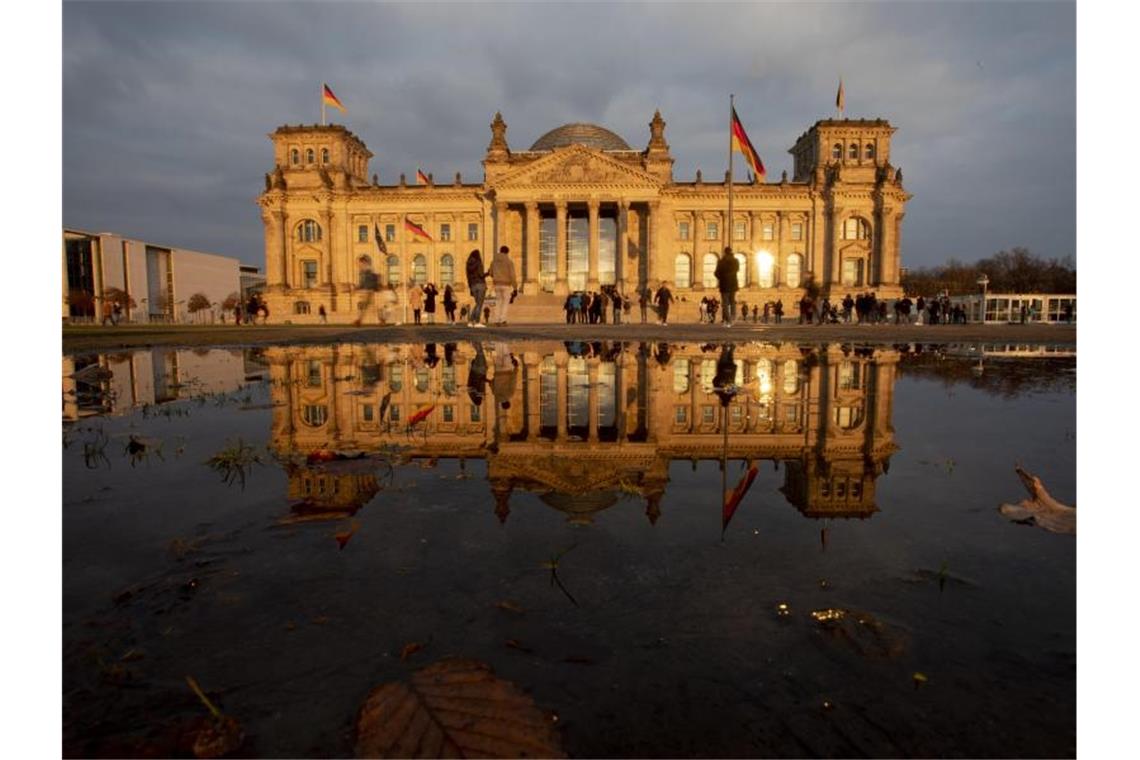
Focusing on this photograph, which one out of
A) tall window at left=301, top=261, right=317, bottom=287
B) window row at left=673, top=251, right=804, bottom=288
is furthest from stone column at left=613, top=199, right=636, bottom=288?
tall window at left=301, top=261, right=317, bottom=287

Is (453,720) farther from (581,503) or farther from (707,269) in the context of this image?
(707,269)

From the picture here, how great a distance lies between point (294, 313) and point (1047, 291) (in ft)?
288

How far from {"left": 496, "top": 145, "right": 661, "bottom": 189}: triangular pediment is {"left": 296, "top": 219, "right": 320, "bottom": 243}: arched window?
69.5 ft

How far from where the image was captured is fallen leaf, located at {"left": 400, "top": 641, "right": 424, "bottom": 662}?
148 cm

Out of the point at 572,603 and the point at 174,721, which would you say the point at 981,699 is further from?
the point at 174,721

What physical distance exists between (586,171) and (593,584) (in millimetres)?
52227

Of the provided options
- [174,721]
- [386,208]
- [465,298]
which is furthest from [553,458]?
[386,208]

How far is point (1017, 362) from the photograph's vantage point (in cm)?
959

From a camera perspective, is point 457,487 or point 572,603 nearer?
point 572,603

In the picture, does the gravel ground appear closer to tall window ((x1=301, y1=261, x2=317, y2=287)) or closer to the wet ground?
the wet ground

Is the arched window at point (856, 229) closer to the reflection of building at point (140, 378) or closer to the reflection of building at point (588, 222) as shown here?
the reflection of building at point (588, 222)

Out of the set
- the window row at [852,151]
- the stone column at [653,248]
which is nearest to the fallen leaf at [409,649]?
the stone column at [653,248]

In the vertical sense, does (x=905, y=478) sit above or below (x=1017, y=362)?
below

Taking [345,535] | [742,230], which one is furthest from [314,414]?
[742,230]
